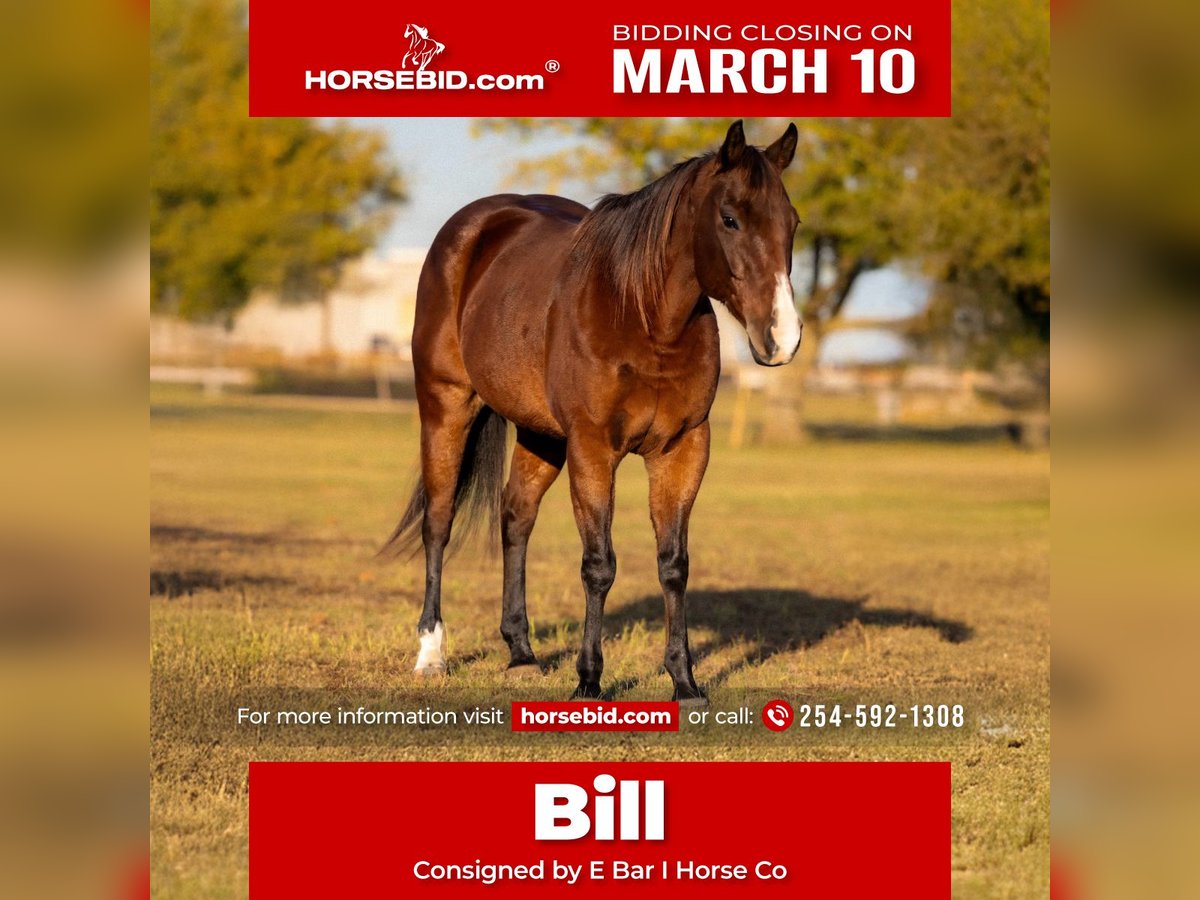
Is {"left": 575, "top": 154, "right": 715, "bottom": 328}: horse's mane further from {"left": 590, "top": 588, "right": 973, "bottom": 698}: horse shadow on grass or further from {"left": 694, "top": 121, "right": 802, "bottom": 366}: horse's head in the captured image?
{"left": 590, "top": 588, "right": 973, "bottom": 698}: horse shadow on grass

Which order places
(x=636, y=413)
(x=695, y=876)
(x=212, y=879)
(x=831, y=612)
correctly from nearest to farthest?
(x=695, y=876), (x=212, y=879), (x=636, y=413), (x=831, y=612)

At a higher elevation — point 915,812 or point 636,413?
point 636,413

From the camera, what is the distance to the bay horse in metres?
5.14

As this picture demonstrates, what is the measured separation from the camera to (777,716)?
5.70 metres

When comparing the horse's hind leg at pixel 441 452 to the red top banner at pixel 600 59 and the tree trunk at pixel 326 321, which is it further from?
the tree trunk at pixel 326 321

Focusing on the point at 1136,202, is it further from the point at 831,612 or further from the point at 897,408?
the point at 897,408

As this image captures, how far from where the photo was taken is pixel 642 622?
830 centimetres

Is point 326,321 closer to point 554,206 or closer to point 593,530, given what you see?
point 554,206

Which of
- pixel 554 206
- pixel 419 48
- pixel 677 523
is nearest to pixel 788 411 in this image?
pixel 554 206

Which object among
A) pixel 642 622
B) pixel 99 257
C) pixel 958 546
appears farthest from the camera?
pixel 958 546

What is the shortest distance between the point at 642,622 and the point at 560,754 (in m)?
3.05

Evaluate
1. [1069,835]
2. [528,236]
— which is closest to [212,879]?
[1069,835]

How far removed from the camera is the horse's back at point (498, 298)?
645 cm

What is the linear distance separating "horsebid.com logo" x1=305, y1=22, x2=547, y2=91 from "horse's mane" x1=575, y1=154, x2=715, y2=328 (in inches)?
29.3
